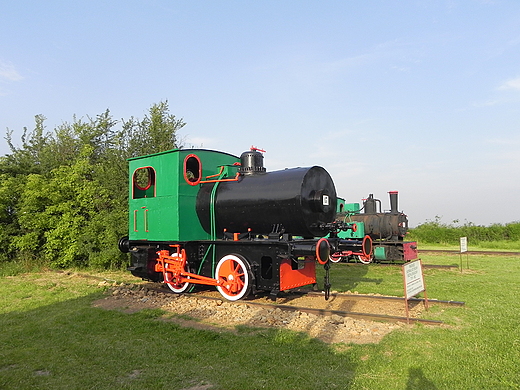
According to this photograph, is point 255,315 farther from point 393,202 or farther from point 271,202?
point 393,202

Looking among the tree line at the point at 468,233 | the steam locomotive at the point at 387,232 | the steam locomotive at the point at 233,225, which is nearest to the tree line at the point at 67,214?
the steam locomotive at the point at 233,225

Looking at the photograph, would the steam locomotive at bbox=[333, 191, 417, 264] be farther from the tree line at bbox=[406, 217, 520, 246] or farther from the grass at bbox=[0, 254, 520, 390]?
the tree line at bbox=[406, 217, 520, 246]

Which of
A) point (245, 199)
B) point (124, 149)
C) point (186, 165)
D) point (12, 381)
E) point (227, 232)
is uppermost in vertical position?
point (124, 149)

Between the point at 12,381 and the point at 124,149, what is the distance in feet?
47.9

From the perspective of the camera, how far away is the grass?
171 inches

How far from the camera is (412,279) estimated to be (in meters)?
7.06

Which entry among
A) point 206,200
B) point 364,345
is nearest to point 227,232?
point 206,200

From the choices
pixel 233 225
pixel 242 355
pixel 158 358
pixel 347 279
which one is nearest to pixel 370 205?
pixel 347 279

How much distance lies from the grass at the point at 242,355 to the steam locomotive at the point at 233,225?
1.62m

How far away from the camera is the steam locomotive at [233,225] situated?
7.54 m

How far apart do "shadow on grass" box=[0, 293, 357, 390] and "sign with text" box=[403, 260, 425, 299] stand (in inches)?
85.4

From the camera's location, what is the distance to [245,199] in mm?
8078

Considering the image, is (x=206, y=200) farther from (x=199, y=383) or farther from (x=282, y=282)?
(x=199, y=383)

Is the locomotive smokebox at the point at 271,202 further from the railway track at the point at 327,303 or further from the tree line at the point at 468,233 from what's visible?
the tree line at the point at 468,233
